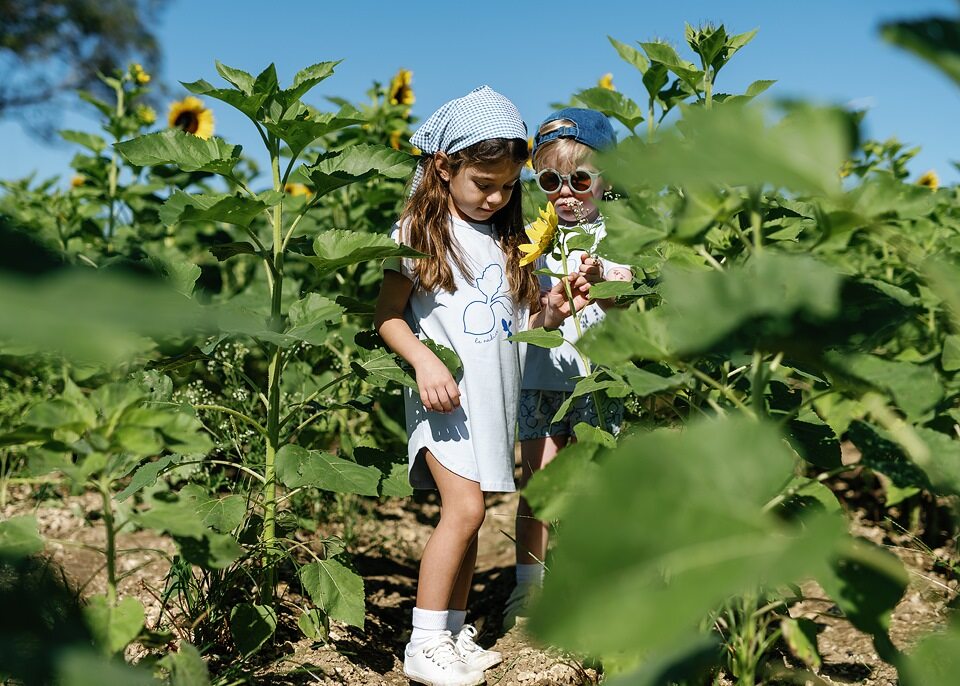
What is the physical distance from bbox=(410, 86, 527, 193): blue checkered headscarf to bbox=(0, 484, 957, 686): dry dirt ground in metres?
0.90

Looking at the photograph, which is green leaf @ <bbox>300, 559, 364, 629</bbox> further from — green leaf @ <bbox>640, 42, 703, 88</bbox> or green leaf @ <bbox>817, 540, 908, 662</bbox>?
green leaf @ <bbox>640, 42, 703, 88</bbox>

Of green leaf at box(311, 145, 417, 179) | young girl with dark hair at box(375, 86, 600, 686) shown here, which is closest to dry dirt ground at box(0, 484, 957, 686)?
young girl with dark hair at box(375, 86, 600, 686)

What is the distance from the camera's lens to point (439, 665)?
6.19 ft

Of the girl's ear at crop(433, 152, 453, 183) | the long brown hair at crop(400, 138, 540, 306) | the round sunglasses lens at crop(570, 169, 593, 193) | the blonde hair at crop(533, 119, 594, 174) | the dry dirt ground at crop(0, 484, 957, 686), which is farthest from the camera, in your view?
the blonde hair at crop(533, 119, 594, 174)

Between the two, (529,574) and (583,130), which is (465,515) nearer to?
(529,574)

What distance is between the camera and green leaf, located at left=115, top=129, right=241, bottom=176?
173 centimetres

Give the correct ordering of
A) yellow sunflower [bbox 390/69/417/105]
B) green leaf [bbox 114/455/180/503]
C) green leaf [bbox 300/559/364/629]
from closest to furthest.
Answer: green leaf [bbox 114/455/180/503] → green leaf [bbox 300/559/364/629] → yellow sunflower [bbox 390/69/417/105]

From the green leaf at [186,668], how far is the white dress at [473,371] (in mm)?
898

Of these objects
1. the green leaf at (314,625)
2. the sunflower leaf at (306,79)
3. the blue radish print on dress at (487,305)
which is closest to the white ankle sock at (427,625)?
the green leaf at (314,625)

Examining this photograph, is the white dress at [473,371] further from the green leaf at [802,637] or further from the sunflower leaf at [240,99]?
the green leaf at [802,637]

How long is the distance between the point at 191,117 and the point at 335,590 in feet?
10.1

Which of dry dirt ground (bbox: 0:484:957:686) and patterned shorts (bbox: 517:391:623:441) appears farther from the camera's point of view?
patterned shorts (bbox: 517:391:623:441)

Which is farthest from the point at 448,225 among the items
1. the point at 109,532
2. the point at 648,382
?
the point at 109,532

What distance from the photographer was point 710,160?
28.3 inches
